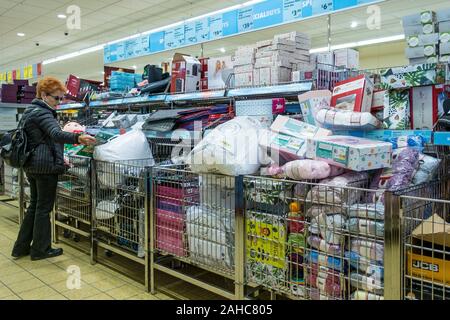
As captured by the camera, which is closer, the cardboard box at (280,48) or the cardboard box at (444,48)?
the cardboard box at (444,48)

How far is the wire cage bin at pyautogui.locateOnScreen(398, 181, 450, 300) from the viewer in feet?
5.36

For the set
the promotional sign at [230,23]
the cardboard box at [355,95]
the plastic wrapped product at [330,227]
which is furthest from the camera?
the promotional sign at [230,23]

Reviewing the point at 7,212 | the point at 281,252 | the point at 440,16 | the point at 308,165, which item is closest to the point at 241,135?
the point at 308,165

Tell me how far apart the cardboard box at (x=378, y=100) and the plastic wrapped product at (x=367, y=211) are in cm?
81

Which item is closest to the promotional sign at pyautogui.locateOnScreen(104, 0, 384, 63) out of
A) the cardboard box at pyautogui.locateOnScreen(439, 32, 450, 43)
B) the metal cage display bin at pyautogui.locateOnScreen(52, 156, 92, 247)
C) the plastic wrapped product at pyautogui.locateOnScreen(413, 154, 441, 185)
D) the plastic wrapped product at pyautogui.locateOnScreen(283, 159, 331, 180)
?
the cardboard box at pyautogui.locateOnScreen(439, 32, 450, 43)

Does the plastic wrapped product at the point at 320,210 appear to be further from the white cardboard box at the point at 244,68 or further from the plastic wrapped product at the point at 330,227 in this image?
the white cardboard box at the point at 244,68

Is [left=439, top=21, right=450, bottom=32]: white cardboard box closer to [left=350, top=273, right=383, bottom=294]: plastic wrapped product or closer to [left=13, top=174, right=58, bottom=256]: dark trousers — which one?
[left=350, top=273, right=383, bottom=294]: plastic wrapped product

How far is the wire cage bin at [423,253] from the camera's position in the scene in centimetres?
163

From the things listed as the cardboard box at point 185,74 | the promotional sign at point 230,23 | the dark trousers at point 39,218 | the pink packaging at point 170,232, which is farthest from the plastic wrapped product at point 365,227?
the promotional sign at point 230,23

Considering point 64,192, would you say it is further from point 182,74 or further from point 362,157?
point 362,157

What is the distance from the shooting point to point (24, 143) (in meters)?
3.62

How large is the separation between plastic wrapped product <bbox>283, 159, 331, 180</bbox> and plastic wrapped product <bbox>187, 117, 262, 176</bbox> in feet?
1.14

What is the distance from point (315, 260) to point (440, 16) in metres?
2.00

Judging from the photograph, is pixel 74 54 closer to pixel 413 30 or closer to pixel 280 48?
pixel 280 48
